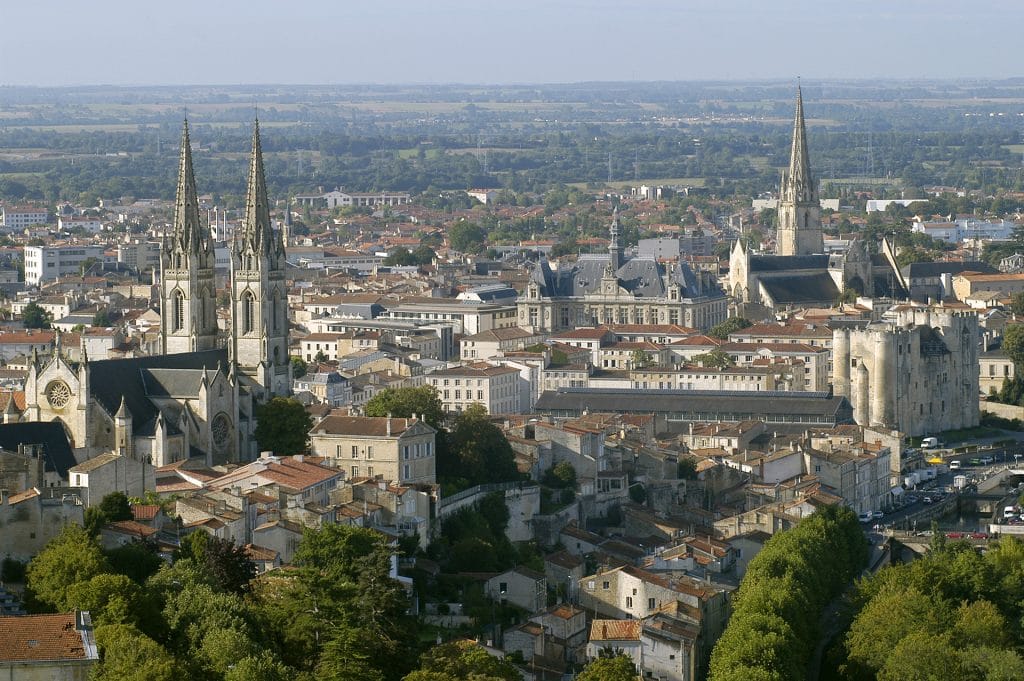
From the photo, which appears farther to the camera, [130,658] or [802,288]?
[802,288]

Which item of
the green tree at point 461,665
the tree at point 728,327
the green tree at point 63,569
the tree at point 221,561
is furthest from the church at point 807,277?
the green tree at point 63,569

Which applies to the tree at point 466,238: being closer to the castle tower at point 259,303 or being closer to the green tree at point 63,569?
the castle tower at point 259,303

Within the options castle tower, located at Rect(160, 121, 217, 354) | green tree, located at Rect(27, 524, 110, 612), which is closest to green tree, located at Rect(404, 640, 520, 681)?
green tree, located at Rect(27, 524, 110, 612)

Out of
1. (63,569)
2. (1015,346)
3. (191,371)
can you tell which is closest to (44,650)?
(63,569)

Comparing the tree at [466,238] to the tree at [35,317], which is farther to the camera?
the tree at [466,238]

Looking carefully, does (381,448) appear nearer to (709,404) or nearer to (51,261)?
(709,404)

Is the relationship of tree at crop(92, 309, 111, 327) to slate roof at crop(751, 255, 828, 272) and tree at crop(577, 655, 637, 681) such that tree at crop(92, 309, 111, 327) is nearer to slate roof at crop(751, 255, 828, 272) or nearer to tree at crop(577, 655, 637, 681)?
slate roof at crop(751, 255, 828, 272)

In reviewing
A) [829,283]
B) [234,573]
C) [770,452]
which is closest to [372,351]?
[770,452]
